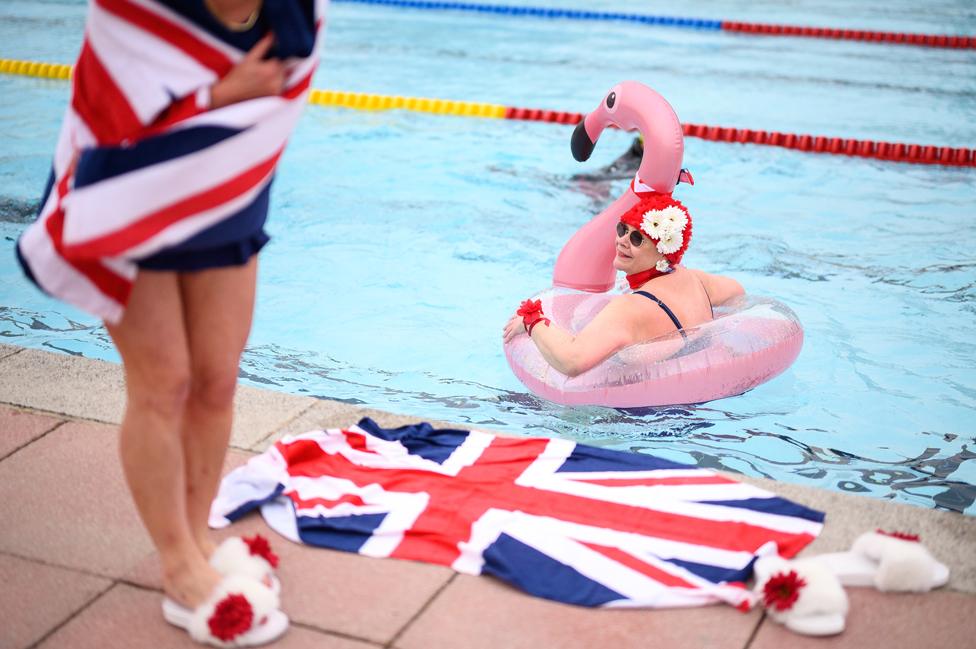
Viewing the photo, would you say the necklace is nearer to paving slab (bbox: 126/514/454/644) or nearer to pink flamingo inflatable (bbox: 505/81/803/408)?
paving slab (bbox: 126/514/454/644)

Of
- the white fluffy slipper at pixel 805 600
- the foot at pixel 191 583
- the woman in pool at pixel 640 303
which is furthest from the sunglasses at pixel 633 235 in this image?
the foot at pixel 191 583

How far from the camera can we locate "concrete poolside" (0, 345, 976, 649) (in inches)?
101

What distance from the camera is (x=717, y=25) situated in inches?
548

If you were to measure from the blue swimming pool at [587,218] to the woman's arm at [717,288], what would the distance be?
48cm

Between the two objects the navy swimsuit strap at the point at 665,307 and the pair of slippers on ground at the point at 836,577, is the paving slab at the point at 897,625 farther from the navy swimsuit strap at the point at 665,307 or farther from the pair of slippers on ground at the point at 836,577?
the navy swimsuit strap at the point at 665,307

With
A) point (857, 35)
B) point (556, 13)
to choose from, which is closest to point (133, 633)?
point (857, 35)

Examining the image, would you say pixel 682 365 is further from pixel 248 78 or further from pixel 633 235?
pixel 248 78

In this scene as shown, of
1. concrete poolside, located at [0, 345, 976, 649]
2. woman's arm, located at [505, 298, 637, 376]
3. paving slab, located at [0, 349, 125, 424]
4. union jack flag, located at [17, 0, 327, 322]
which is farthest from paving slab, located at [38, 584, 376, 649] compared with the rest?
woman's arm, located at [505, 298, 637, 376]

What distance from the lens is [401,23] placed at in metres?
14.0

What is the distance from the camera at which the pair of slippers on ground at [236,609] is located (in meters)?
2.46

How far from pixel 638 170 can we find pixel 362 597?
2.53 metres

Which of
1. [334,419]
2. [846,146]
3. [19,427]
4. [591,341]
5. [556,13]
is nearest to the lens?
[19,427]

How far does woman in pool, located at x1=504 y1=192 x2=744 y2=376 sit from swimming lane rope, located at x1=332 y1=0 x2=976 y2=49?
9.93 meters

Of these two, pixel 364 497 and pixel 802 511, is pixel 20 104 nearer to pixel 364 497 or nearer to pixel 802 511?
pixel 364 497
